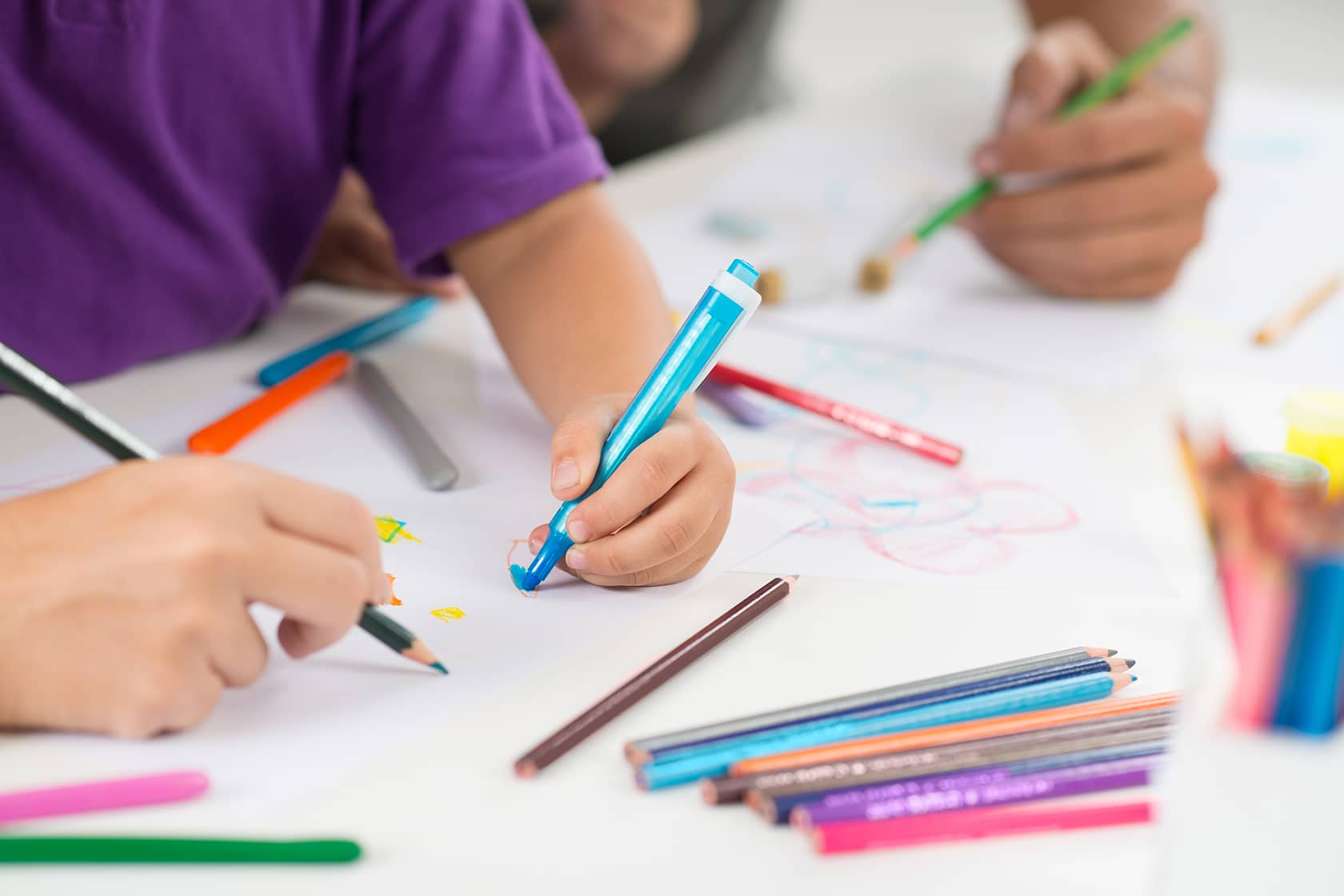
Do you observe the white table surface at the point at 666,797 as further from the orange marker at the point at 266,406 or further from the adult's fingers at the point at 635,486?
the orange marker at the point at 266,406

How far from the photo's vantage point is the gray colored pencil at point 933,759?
1.04 ft

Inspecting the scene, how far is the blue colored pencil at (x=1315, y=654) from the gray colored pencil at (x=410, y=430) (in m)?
0.33

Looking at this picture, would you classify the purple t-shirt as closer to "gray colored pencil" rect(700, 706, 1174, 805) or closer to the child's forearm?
the child's forearm

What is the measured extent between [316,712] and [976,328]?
1.50 ft

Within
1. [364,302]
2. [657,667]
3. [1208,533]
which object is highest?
[1208,533]

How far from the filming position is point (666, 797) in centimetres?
33

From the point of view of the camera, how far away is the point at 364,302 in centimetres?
69

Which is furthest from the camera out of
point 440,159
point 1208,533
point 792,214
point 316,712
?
point 792,214

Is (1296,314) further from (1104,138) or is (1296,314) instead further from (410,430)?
(410,430)

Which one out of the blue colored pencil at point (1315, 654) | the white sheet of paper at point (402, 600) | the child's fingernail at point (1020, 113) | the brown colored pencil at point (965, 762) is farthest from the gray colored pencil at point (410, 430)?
the child's fingernail at point (1020, 113)

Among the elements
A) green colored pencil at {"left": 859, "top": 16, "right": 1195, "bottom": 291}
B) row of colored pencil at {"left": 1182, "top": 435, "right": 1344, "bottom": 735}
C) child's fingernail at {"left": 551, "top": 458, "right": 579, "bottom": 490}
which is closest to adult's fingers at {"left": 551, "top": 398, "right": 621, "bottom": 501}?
child's fingernail at {"left": 551, "top": 458, "right": 579, "bottom": 490}

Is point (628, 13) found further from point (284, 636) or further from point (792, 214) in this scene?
point (284, 636)

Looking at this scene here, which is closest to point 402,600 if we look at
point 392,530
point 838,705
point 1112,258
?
point 392,530

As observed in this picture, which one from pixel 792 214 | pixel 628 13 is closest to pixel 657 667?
Result: pixel 792 214
